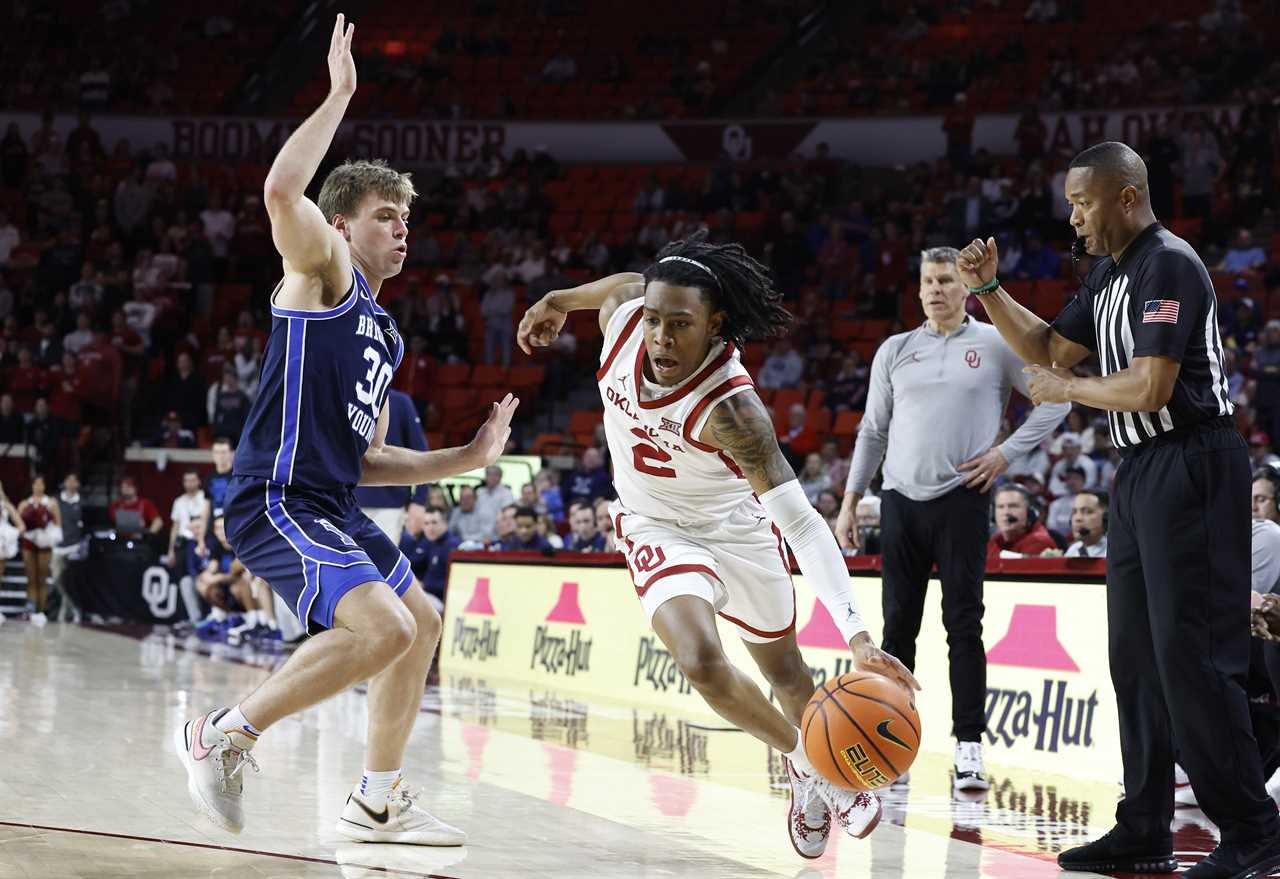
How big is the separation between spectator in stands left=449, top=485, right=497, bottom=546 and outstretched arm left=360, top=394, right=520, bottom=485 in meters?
9.53

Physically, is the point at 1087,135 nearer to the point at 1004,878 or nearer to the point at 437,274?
the point at 437,274

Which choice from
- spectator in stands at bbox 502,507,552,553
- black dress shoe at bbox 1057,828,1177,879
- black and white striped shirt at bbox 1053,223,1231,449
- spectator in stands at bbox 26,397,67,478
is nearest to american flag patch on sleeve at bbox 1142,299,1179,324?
black and white striped shirt at bbox 1053,223,1231,449

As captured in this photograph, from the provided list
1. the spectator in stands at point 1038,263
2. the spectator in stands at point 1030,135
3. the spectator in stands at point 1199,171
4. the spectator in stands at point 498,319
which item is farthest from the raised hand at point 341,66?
the spectator in stands at point 1030,135

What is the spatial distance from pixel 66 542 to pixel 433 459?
13285 millimetres

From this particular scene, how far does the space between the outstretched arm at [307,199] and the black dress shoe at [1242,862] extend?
307 centimetres

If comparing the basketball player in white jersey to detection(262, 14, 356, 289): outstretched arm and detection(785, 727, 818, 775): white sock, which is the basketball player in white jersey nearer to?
detection(785, 727, 818, 775): white sock

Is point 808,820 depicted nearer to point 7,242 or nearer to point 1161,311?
point 1161,311

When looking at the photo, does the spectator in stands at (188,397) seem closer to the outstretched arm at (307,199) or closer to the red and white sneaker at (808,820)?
the outstretched arm at (307,199)

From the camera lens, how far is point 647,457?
17.2 feet

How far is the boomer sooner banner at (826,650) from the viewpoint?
7363 mm

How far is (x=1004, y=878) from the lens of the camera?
Answer: 15.7 ft

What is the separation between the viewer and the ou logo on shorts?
523 cm

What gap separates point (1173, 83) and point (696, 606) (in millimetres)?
18673

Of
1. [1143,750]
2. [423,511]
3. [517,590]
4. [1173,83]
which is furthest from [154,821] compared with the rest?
[1173,83]
